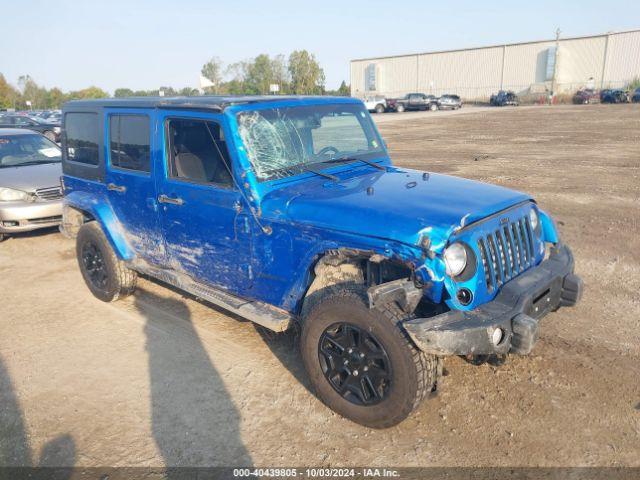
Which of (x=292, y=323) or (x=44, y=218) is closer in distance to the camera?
(x=292, y=323)

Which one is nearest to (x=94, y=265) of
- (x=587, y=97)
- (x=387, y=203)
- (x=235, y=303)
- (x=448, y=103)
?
(x=235, y=303)

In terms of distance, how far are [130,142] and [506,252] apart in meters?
3.45

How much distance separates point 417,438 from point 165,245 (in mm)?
2722

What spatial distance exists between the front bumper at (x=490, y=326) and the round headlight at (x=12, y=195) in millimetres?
6823

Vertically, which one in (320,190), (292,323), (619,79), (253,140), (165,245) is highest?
(619,79)

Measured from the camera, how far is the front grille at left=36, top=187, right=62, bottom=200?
298 inches

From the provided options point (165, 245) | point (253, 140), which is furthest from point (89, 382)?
point (253, 140)

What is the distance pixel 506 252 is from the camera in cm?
336

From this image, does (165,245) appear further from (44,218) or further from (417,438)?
(44,218)

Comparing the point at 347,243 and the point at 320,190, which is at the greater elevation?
the point at 320,190

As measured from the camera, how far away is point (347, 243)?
10.3 ft

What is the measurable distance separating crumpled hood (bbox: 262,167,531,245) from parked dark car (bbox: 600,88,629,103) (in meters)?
47.5

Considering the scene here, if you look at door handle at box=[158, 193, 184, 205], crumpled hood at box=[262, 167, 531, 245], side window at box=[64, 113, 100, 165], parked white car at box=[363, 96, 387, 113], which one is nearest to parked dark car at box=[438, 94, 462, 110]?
parked white car at box=[363, 96, 387, 113]

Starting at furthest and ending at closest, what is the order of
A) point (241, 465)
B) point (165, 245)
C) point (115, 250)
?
point (115, 250)
point (165, 245)
point (241, 465)
